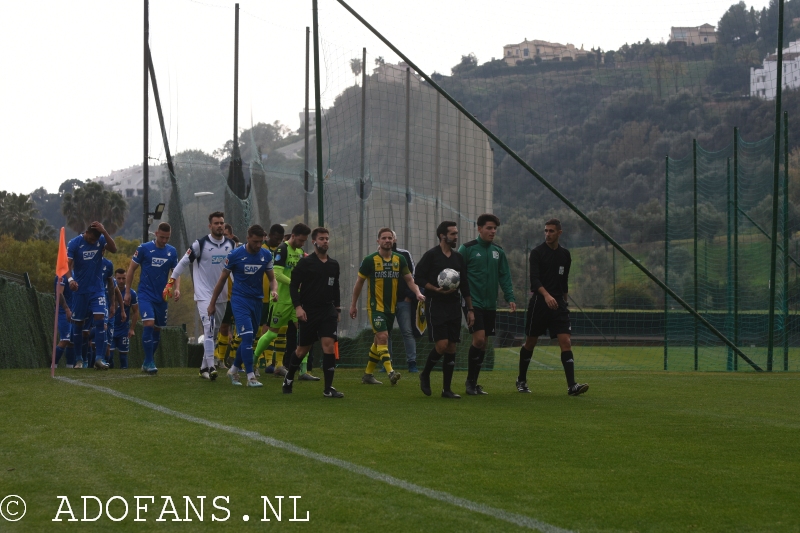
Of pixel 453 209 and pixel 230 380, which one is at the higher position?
pixel 453 209

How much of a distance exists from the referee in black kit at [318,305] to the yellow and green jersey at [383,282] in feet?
7.51

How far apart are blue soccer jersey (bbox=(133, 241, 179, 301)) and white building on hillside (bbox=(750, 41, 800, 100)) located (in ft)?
37.6

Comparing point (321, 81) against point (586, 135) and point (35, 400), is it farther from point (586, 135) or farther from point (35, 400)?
point (35, 400)

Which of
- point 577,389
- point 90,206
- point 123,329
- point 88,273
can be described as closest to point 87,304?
point 88,273

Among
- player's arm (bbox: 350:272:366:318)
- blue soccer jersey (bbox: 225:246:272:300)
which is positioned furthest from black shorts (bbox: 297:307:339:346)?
blue soccer jersey (bbox: 225:246:272:300)

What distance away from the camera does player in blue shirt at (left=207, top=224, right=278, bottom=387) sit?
1251 centimetres

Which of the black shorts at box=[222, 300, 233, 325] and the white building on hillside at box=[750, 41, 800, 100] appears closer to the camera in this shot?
the black shorts at box=[222, 300, 233, 325]

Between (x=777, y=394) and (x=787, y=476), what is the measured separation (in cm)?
713

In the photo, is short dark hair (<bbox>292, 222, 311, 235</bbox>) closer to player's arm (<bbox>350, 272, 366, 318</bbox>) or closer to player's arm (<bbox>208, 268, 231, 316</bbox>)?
player's arm (<bbox>350, 272, 366, 318</bbox>)

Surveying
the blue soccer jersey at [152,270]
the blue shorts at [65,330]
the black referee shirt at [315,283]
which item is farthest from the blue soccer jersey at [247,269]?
the blue shorts at [65,330]

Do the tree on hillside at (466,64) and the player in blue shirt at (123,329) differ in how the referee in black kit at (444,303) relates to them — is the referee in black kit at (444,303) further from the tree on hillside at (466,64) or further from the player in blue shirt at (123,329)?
the player in blue shirt at (123,329)

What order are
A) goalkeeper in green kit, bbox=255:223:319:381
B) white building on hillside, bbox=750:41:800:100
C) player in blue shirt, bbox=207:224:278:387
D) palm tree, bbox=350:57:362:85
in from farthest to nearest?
1. white building on hillside, bbox=750:41:800:100
2. palm tree, bbox=350:57:362:85
3. goalkeeper in green kit, bbox=255:223:319:381
4. player in blue shirt, bbox=207:224:278:387

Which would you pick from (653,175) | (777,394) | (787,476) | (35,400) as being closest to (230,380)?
(35,400)

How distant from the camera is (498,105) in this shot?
17969 millimetres
